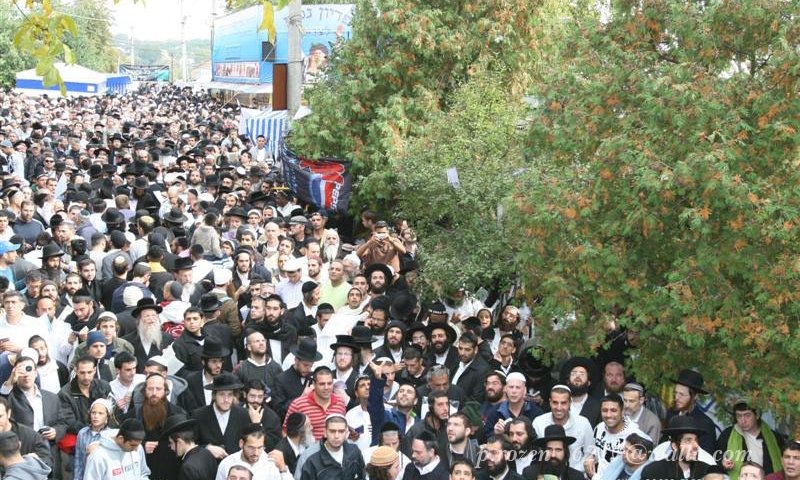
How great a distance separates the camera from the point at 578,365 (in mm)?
10914

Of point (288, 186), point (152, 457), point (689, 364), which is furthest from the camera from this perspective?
point (288, 186)

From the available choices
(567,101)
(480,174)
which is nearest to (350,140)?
(480,174)

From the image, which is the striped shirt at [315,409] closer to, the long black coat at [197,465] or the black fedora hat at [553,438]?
the long black coat at [197,465]

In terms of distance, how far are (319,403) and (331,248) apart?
6.32 meters

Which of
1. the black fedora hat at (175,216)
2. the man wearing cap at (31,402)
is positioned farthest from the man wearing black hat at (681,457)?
the black fedora hat at (175,216)

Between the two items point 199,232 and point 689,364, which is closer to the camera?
point 689,364

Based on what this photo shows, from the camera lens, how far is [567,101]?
11.6m

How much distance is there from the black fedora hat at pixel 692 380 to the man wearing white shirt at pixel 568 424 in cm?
88

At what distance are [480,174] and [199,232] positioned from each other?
4.06 meters

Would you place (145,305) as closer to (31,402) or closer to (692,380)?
(31,402)

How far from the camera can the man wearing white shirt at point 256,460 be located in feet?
29.8

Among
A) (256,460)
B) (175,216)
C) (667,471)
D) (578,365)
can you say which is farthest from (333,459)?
(175,216)

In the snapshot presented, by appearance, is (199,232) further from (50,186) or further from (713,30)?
(713,30)

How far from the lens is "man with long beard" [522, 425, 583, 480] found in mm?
9547
